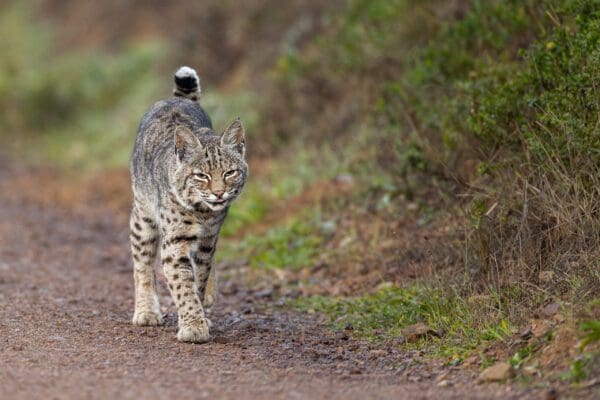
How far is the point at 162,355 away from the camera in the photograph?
6.28 meters

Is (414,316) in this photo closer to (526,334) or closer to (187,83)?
(526,334)

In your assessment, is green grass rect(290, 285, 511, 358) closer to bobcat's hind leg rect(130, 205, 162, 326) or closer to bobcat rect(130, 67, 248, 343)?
bobcat rect(130, 67, 248, 343)

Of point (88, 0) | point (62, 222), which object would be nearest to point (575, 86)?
point (62, 222)

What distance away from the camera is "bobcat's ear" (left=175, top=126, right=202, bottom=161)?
7.06 metres

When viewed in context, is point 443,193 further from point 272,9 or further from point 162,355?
point 272,9

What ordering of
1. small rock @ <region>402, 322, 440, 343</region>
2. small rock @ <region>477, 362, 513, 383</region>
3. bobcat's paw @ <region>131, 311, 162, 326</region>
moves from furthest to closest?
bobcat's paw @ <region>131, 311, 162, 326</region> → small rock @ <region>402, 322, 440, 343</region> → small rock @ <region>477, 362, 513, 383</region>

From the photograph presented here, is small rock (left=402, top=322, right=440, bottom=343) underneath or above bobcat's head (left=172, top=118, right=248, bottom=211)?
underneath

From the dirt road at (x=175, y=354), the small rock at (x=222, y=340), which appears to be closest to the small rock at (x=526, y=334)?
the dirt road at (x=175, y=354)

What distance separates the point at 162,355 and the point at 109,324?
1288mm

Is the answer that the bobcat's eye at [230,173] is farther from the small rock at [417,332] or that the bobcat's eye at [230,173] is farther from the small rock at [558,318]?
the small rock at [558,318]

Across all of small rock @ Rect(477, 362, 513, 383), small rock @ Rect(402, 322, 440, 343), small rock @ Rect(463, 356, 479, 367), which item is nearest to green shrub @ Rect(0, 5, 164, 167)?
small rock @ Rect(402, 322, 440, 343)

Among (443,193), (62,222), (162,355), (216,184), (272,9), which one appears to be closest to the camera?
(162,355)

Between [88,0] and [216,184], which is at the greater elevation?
[88,0]

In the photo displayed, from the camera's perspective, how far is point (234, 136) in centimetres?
722
